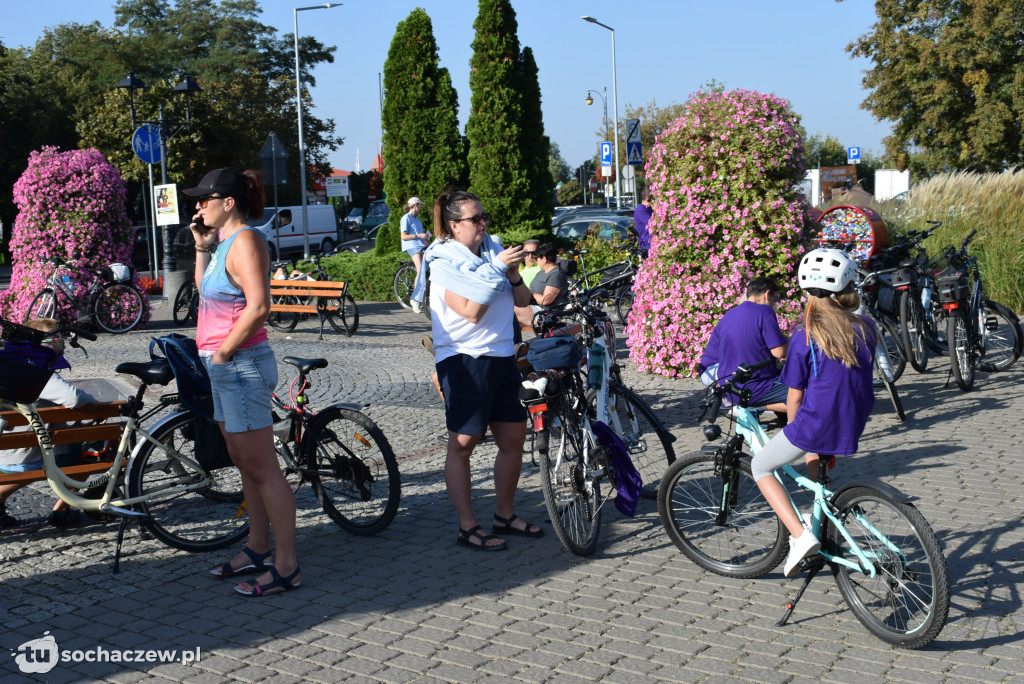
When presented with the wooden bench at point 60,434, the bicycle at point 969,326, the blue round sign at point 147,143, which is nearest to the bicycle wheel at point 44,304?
the blue round sign at point 147,143

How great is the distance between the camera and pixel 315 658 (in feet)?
13.0

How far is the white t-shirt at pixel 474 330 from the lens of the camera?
16.5 feet

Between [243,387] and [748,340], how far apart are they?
3.24 meters

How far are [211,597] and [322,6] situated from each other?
33248 millimetres

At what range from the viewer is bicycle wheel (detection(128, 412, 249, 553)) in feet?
16.6

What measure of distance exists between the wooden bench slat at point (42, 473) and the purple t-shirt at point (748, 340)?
12.0 feet

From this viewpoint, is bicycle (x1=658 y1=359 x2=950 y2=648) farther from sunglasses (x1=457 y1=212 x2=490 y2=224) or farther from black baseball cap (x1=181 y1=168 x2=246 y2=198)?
black baseball cap (x1=181 y1=168 x2=246 y2=198)

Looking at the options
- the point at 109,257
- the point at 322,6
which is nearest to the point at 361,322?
the point at 109,257

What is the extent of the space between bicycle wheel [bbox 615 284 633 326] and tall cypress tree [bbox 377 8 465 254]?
6043 mm

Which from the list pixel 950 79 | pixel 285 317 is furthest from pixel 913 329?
pixel 950 79

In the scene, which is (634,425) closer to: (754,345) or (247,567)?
(754,345)

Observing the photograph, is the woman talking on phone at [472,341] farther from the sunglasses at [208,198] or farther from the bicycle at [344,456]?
the sunglasses at [208,198]

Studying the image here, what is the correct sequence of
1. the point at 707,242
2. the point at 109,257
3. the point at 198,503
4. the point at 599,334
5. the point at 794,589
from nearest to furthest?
the point at 794,589
the point at 198,503
the point at 599,334
the point at 707,242
the point at 109,257

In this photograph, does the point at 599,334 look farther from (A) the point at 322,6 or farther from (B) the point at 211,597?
(A) the point at 322,6
